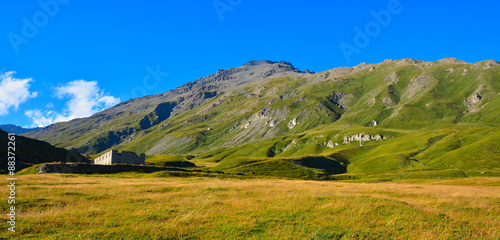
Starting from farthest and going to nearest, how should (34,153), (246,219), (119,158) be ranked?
(34,153)
(119,158)
(246,219)

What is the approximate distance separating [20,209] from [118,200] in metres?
6.94

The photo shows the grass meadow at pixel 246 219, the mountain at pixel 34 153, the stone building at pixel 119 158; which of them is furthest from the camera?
the mountain at pixel 34 153

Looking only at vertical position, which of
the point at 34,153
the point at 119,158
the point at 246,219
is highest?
the point at 34,153

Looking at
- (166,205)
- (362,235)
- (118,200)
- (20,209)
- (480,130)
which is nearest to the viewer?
(362,235)

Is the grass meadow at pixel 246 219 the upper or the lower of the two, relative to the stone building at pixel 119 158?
lower

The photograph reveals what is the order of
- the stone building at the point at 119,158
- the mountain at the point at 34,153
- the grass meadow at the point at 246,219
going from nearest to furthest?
the grass meadow at the point at 246,219 < the stone building at the point at 119,158 < the mountain at the point at 34,153

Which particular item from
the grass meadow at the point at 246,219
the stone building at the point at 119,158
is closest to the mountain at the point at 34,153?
the stone building at the point at 119,158

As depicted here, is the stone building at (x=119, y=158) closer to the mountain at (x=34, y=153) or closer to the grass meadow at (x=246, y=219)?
the mountain at (x=34, y=153)

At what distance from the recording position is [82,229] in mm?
15578

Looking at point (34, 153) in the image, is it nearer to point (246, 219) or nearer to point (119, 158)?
point (119, 158)

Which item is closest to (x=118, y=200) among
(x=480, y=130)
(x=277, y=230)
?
(x=277, y=230)

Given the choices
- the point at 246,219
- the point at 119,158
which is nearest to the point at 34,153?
the point at 119,158

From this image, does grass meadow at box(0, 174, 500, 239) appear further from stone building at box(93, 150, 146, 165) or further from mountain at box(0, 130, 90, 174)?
mountain at box(0, 130, 90, 174)

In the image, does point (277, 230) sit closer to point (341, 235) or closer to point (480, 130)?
point (341, 235)
